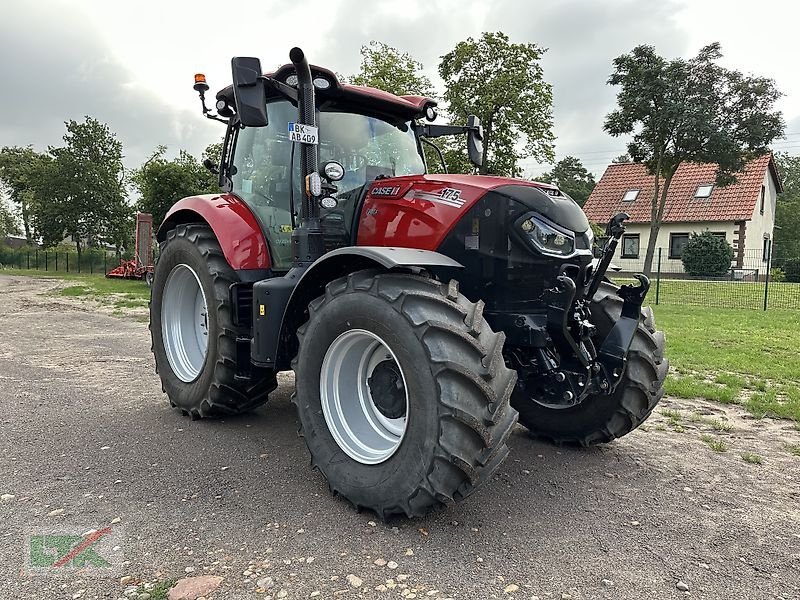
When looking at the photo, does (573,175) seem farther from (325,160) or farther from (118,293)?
(325,160)

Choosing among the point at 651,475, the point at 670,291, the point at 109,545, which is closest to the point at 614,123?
the point at 670,291

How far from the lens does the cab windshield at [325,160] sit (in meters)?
3.99

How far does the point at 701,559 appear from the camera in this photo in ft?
8.82

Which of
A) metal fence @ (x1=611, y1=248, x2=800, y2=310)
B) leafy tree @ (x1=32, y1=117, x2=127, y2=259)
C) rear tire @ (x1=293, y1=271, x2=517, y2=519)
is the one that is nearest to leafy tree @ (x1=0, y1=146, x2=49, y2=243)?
leafy tree @ (x1=32, y1=117, x2=127, y2=259)

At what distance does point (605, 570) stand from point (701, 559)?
475mm

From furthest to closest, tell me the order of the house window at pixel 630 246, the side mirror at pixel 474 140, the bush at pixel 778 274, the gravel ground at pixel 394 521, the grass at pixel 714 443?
the house window at pixel 630 246, the bush at pixel 778 274, the side mirror at pixel 474 140, the grass at pixel 714 443, the gravel ground at pixel 394 521

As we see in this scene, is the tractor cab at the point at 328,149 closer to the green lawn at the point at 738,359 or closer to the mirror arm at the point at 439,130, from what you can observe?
the mirror arm at the point at 439,130

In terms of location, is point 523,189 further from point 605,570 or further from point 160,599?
point 160,599

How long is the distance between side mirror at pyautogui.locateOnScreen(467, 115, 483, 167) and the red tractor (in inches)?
6.2

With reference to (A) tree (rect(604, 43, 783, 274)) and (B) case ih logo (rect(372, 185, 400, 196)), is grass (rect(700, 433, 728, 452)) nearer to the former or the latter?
(B) case ih logo (rect(372, 185, 400, 196))

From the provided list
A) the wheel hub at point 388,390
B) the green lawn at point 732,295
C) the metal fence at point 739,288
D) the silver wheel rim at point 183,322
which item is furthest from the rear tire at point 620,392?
the metal fence at point 739,288

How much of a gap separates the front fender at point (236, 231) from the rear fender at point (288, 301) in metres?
0.41

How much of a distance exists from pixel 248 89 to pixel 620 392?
9.51 feet

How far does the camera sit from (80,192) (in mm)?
30438
